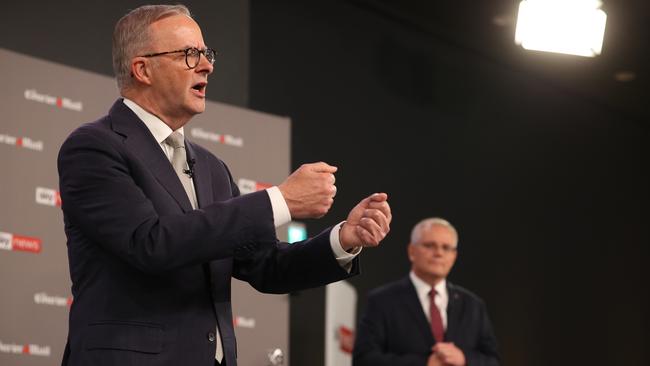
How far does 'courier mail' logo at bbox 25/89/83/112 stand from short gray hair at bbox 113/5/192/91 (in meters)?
1.43

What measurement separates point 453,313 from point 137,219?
3.55 m

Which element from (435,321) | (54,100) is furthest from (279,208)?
(435,321)

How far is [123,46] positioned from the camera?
8.60 feet

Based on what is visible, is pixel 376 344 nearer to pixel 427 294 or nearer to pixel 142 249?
pixel 427 294

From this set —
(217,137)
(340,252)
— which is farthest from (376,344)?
(340,252)

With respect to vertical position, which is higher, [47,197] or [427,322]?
[47,197]

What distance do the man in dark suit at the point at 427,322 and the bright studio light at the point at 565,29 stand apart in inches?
67.8

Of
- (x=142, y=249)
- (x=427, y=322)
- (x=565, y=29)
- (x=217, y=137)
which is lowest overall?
(x=427, y=322)

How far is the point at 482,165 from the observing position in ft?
27.8

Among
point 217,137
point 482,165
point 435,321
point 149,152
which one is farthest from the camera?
point 482,165

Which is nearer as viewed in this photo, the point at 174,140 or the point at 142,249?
the point at 142,249

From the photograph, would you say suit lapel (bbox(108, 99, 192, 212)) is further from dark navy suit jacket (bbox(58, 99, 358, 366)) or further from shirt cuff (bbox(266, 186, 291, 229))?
shirt cuff (bbox(266, 186, 291, 229))

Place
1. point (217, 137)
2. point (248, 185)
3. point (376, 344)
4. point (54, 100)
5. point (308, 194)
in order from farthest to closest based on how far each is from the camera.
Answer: point (376, 344), point (248, 185), point (217, 137), point (54, 100), point (308, 194)

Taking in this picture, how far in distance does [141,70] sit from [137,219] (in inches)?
19.4
